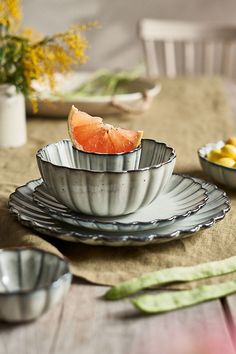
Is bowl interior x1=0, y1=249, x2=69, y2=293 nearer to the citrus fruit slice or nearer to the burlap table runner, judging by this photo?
the burlap table runner

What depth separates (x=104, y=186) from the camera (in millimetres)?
967

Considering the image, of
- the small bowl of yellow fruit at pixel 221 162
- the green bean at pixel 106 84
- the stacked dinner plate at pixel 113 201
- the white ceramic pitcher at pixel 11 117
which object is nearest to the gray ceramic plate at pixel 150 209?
Answer: the stacked dinner plate at pixel 113 201

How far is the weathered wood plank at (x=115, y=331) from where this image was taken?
750mm

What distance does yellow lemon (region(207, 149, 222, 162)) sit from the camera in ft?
4.29

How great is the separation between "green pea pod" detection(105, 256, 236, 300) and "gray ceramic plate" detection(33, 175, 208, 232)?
90 mm

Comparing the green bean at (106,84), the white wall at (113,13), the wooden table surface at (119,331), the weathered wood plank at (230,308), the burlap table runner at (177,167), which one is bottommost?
the white wall at (113,13)

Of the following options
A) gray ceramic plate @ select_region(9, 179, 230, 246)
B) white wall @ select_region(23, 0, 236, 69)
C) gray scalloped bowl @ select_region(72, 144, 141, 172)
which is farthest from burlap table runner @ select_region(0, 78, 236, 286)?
white wall @ select_region(23, 0, 236, 69)

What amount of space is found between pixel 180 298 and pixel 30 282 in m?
0.18

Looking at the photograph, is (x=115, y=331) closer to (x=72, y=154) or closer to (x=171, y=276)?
(x=171, y=276)

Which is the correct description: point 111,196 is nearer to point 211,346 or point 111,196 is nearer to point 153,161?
point 153,161

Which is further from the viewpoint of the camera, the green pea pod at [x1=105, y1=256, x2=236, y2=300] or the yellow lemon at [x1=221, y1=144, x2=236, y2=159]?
the yellow lemon at [x1=221, y1=144, x2=236, y2=159]

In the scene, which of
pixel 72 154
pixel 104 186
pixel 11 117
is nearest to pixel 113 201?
pixel 104 186

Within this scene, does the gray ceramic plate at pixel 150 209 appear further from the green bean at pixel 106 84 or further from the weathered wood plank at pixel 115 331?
the green bean at pixel 106 84

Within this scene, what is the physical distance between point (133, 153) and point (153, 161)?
0.07 meters
